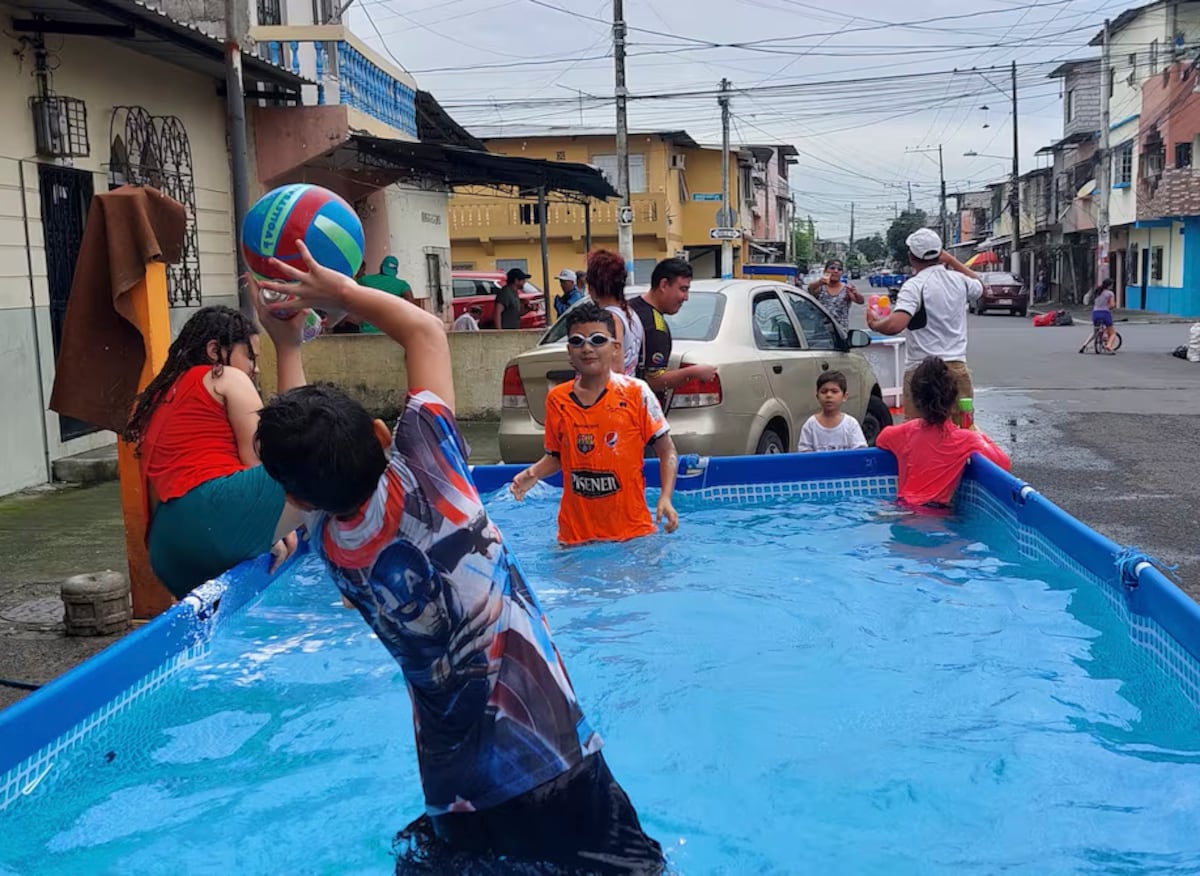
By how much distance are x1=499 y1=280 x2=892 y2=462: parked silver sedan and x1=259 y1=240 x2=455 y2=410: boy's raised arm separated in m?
5.07

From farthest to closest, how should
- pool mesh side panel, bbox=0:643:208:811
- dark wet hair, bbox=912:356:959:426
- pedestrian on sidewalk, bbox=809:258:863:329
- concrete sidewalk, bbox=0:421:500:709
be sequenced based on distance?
Answer: pedestrian on sidewalk, bbox=809:258:863:329 < dark wet hair, bbox=912:356:959:426 < concrete sidewalk, bbox=0:421:500:709 < pool mesh side panel, bbox=0:643:208:811

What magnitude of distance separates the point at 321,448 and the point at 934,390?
18.1 feet

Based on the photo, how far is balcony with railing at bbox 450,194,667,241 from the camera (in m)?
42.4

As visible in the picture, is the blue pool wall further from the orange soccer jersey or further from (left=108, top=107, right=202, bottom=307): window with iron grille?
(left=108, top=107, right=202, bottom=307): window with iron grille

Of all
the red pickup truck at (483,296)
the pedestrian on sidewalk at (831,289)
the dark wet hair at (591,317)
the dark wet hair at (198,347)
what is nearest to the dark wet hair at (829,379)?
the dark wet hair at (591,317)

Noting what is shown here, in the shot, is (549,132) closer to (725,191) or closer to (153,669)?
(725,191)

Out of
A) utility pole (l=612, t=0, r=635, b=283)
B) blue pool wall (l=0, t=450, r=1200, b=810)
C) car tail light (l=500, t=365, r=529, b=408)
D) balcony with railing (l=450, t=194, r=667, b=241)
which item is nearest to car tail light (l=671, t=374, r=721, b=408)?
blue pool wall (l=0, t=450, r=1200, b=810)

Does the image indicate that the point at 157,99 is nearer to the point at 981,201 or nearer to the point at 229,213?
the point at 229,213

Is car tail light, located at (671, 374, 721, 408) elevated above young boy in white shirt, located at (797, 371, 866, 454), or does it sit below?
above

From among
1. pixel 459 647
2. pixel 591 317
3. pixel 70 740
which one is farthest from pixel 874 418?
pixel 459 647

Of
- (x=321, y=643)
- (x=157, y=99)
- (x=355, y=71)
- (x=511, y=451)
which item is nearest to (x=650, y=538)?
(x=321, y=643)

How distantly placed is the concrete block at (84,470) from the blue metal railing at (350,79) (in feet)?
18.8

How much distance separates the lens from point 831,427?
8320 millimetres

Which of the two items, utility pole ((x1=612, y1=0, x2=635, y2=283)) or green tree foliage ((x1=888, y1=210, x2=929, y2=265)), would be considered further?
green tree foliage ((x1=888, y1=210, x2=929, y2=265))
